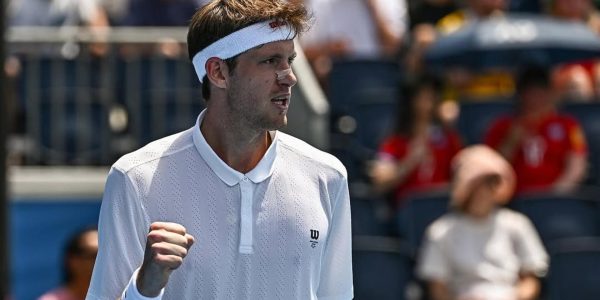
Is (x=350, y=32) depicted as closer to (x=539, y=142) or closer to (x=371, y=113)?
(x=371, y=113)

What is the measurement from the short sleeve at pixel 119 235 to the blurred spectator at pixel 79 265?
3396 millimetres

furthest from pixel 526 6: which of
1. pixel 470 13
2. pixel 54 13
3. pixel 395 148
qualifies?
pixel 54 13

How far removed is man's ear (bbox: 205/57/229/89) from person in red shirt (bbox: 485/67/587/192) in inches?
255

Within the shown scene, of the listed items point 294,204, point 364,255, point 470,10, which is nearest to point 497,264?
point 364,255

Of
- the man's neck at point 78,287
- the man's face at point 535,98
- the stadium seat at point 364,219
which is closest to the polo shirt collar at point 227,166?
the man's neck at point 78,287

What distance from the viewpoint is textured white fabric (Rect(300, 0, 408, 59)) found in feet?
40.3

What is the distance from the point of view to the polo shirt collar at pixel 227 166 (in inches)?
151

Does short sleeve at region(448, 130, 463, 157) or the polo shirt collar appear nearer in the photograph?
the polo shirt collar

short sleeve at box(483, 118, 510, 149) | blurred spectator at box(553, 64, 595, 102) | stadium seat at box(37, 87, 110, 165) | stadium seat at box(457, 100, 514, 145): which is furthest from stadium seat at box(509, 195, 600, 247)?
stadium seat at box(37, 87, 110, 165)

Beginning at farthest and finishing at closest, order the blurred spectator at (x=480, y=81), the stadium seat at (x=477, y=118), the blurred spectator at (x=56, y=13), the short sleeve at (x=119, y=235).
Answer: the blurred spectator at (x=56, y=13)
the blurred spectator at (x=480, y=81)
the stadium seat at (x=477, y=118)
the short sleeve at (x=119, y=235)

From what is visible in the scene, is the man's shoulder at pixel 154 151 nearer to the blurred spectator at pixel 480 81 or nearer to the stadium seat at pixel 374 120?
the stadium seat at pixel 374 120

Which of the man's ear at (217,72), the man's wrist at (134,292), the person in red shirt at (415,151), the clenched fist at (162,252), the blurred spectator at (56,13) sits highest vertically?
the blurred spectator at (56,13)

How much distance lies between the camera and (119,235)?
3725 millimetres

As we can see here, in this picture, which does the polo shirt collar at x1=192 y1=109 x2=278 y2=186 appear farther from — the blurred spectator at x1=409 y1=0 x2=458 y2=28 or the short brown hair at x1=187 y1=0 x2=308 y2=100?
the blurred spectator at x1=409 y1=0 x2=458 y2=28
